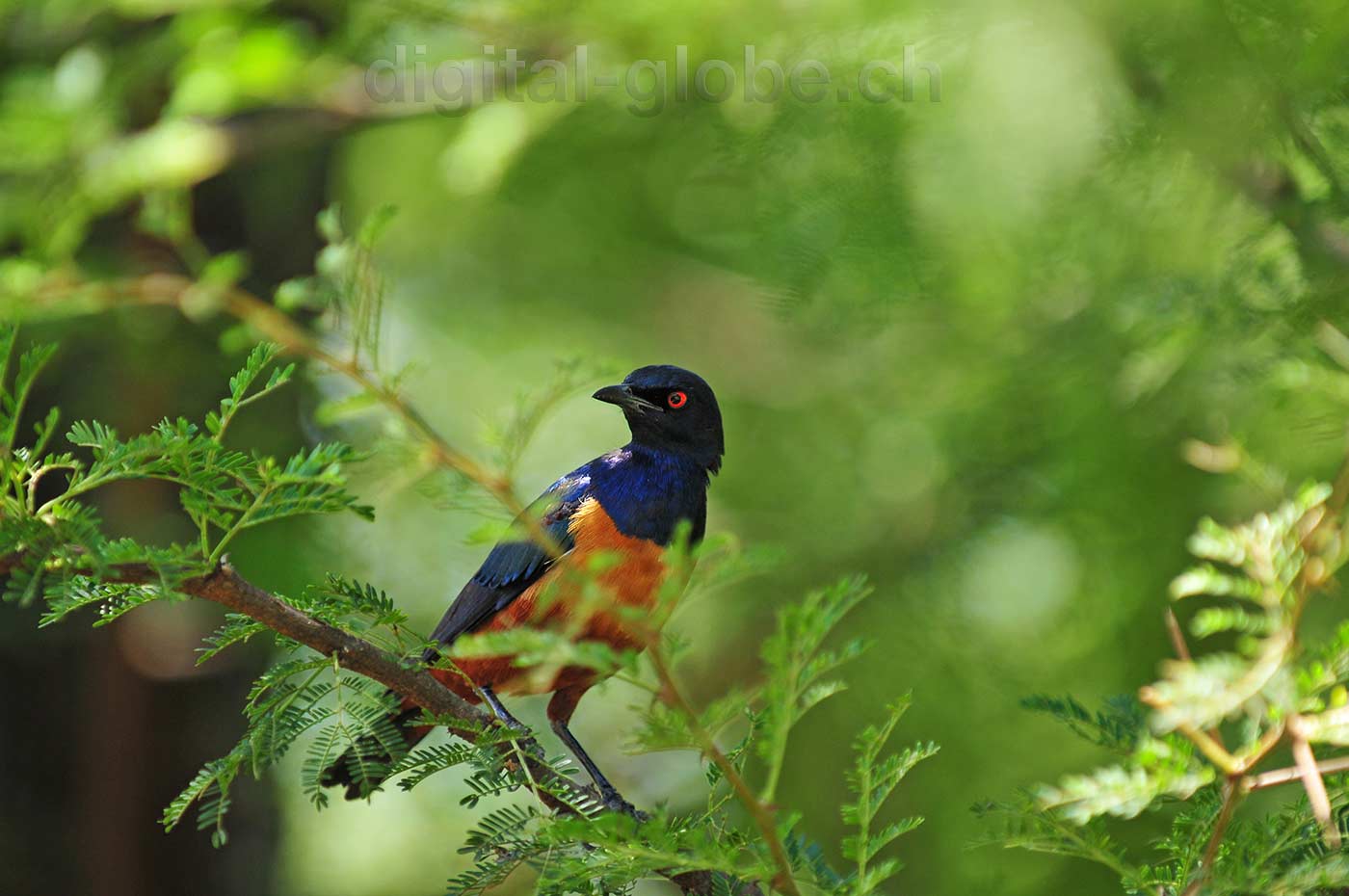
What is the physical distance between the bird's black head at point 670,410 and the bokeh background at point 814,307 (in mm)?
466

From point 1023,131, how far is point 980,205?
1.42 feet

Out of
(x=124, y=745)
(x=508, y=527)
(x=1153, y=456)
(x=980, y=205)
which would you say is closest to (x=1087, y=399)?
(x=1153, y=456)

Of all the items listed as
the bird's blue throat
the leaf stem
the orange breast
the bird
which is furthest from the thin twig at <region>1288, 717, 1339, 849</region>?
the bird's blue throat

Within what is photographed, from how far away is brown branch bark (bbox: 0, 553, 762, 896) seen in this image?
85.6 inches

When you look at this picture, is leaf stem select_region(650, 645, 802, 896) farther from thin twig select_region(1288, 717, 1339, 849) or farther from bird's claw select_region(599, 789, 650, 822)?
bird's claw select_region(599, 789, 650, 822)

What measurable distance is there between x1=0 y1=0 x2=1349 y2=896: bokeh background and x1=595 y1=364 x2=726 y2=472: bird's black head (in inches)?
18.3

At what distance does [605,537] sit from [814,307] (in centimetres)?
217

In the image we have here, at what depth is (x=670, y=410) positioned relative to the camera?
459 cm

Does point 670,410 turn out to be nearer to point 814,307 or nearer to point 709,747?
point 814,307

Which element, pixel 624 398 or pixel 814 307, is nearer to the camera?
pixel 624 398

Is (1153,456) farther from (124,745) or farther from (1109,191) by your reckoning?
(124,745)

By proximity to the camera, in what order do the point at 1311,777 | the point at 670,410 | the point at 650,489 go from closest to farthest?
the point at 1311,777
the point at 650,489
the point at 670,410

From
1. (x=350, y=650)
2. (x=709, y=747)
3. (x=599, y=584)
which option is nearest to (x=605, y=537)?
(x=599, y=584)

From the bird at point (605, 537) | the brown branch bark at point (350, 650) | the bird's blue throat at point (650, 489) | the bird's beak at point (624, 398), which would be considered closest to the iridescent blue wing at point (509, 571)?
the bird at point (605, 537)
